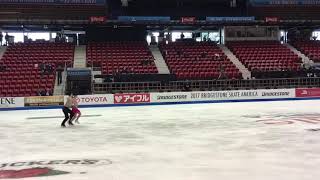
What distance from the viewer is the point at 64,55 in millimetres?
37906

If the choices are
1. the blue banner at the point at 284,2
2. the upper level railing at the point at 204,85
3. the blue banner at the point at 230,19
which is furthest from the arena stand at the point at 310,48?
the upper level railing at the point at 204,85

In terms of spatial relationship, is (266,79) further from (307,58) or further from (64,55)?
(64,55)

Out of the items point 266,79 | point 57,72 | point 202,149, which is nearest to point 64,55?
point 57,72

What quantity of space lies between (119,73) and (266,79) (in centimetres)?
1105

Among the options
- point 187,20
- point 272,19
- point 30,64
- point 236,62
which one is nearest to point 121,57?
point 187,20

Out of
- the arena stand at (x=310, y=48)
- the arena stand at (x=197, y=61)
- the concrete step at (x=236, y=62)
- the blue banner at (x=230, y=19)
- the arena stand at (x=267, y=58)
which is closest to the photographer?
the arena stand at (x=267, y=58)

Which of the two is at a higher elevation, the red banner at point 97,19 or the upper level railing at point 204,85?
the red banner at point 97,19

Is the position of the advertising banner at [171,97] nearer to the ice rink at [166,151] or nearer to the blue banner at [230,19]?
the blue banner at [230,19]

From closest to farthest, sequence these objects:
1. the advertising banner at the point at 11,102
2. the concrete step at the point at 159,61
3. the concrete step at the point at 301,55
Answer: the advertising banner at the point at 11,102
the concrete step at the point at 159,61
the concrete step at the point at 301,55

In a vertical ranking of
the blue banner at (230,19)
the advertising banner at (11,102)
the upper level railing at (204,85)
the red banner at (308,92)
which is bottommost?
the advertising banner at (11,102)

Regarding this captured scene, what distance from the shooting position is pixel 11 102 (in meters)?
28.0

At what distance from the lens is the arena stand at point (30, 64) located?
3105 centimetres

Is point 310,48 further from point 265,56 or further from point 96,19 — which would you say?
Result: point 96,19

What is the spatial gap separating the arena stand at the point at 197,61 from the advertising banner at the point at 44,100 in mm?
9659
